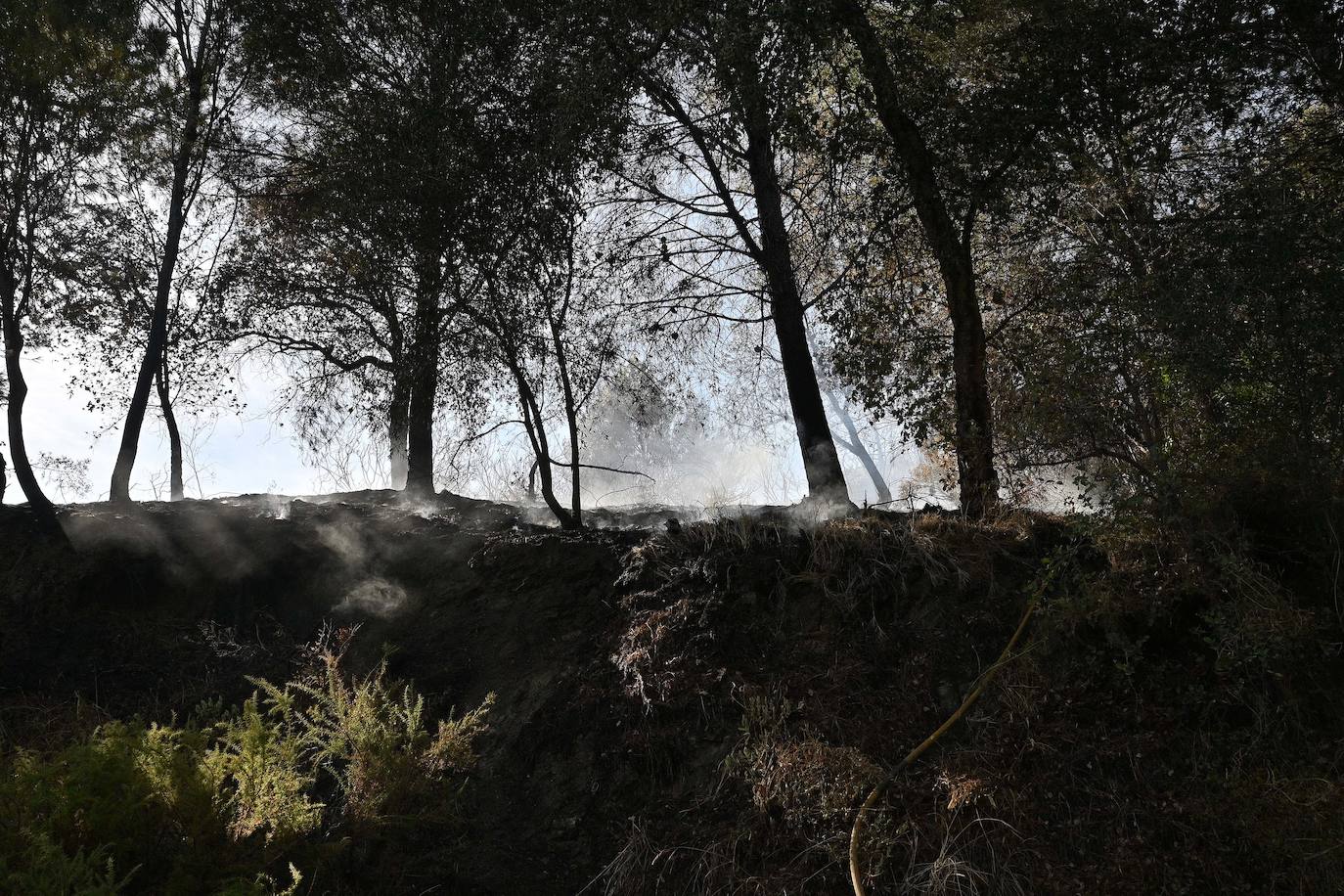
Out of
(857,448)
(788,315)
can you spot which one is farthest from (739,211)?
(857,448)

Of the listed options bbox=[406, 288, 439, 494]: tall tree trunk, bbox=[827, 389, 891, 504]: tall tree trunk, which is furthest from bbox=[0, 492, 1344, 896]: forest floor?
bbox=[827, 389, 891, 504]: tall tree trunk

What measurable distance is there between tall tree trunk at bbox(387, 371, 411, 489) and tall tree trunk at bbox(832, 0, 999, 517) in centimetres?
460

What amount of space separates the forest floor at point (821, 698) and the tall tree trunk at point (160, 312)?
9.59 ft

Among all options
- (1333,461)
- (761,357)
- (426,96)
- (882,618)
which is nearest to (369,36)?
(426,96)

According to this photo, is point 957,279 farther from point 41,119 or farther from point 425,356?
point 41,119

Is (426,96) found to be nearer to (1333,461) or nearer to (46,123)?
(46,123)

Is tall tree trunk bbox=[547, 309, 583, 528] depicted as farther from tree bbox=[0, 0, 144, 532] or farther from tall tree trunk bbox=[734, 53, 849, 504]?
tree bbox=[0, 0, 144, 532]

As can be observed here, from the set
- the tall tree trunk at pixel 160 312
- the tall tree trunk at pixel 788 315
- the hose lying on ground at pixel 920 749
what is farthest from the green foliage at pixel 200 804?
the tall tree trunk at pixel 160 312

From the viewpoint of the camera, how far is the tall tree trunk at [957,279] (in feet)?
22.7

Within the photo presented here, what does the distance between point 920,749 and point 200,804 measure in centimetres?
348

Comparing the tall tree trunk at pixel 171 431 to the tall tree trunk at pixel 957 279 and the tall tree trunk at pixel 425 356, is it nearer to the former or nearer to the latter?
the tall tree trunk at pixel 425 356

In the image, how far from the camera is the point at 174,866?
3959mm

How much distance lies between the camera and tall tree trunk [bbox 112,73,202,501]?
9938mm

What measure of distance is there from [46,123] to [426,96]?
4.09 meters
